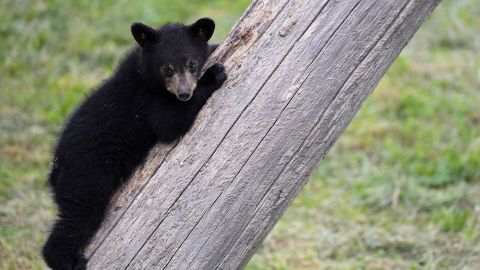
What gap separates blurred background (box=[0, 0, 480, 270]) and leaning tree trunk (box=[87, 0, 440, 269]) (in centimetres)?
194

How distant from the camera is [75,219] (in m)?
4.38

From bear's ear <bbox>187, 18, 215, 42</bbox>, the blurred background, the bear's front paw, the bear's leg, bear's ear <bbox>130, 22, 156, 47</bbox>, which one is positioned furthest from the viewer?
the blurred background

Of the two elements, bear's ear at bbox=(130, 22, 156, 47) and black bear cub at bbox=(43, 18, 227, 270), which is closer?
black bear cub at bbox=(43, 18, 227, 270)

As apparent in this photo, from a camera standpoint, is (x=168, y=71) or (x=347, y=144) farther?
(x=347, y=144)

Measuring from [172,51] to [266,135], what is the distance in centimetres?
120

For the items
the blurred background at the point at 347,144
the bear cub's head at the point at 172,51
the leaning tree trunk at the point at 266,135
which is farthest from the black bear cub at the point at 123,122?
the blurred background at the point at 347,144

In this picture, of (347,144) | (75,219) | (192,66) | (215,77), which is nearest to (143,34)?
(192,66)

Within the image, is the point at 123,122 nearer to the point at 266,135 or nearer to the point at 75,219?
the point at 75,219

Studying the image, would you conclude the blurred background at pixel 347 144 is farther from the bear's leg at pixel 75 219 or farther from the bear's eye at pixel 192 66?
the bear's eye at pixel 192 66

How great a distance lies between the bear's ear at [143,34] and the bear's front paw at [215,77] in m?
0.70

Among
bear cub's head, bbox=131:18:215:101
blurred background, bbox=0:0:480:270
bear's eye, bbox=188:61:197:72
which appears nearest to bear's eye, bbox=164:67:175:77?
bear cub's head, bbox=131:18:215:101

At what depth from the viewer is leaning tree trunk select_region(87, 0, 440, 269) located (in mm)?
3916

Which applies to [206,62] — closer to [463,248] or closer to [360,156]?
[463,248]

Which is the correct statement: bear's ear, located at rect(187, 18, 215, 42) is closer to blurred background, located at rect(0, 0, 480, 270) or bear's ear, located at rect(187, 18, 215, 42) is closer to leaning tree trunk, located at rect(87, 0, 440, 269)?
leaning tree trunk, located at rect(87, 0, 440, 269)
